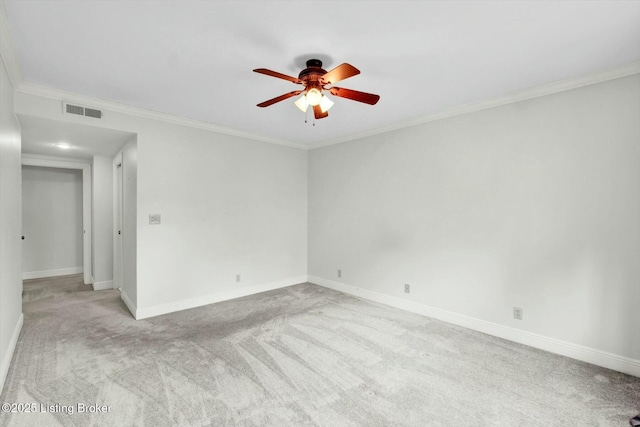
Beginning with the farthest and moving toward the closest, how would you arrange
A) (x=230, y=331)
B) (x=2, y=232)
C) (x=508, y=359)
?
(x=230, y=331), (x=508, y=359), (x=2, y=232)

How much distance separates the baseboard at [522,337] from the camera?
8.32ft

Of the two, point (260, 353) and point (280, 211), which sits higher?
point (280, 211)

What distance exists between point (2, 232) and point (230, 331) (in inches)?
83.0

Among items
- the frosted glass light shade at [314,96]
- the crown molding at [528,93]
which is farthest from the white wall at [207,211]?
the frosted glass light shade at [314,96]

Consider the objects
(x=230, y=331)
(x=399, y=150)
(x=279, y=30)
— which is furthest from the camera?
(x=399, y=150)

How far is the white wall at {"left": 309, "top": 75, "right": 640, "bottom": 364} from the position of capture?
2.55 metres

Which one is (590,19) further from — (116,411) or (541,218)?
(116,411)

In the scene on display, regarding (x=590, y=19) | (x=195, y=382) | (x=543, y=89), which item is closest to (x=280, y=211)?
(x=195, y=382)

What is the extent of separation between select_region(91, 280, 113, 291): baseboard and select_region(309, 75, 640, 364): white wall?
421cm

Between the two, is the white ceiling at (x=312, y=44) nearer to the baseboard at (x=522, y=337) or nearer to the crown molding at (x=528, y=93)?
the crown molding at (x=528, y=93)

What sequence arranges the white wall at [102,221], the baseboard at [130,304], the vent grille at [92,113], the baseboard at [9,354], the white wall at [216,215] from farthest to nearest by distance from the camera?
the white wall at [102,221] < the white wall at [216,215] < the baseboard at [130,304] < the vent grille at [92,113] < the baseboard at [9,354]

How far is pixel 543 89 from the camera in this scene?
9.45 feet

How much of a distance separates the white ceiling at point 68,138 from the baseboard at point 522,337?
4.08 meters

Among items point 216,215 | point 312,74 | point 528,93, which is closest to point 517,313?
point 528,93
